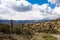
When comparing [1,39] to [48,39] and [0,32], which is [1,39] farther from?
[48,39]

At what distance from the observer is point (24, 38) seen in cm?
2298

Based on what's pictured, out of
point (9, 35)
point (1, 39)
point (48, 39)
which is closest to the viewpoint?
point (1, 39)

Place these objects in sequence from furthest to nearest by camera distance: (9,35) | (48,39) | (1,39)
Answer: (48,39)
(9,35)
(1,39)

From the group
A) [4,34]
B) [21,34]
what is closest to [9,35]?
[4,34]

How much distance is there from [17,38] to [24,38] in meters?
0.96

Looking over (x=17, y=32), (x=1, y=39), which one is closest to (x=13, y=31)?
(x=17, y=32)

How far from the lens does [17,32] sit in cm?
2520

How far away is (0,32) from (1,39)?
250 cm

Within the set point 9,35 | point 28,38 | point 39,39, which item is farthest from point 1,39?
point 39,39

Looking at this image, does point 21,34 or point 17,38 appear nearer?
point 17,38

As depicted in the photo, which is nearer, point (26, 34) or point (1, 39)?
point (1, 39)

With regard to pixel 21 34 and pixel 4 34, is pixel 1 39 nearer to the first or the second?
pixel 4 34

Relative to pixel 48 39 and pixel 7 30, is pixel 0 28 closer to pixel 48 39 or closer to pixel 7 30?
pixel 7 30

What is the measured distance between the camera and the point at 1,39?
21.4 metres
